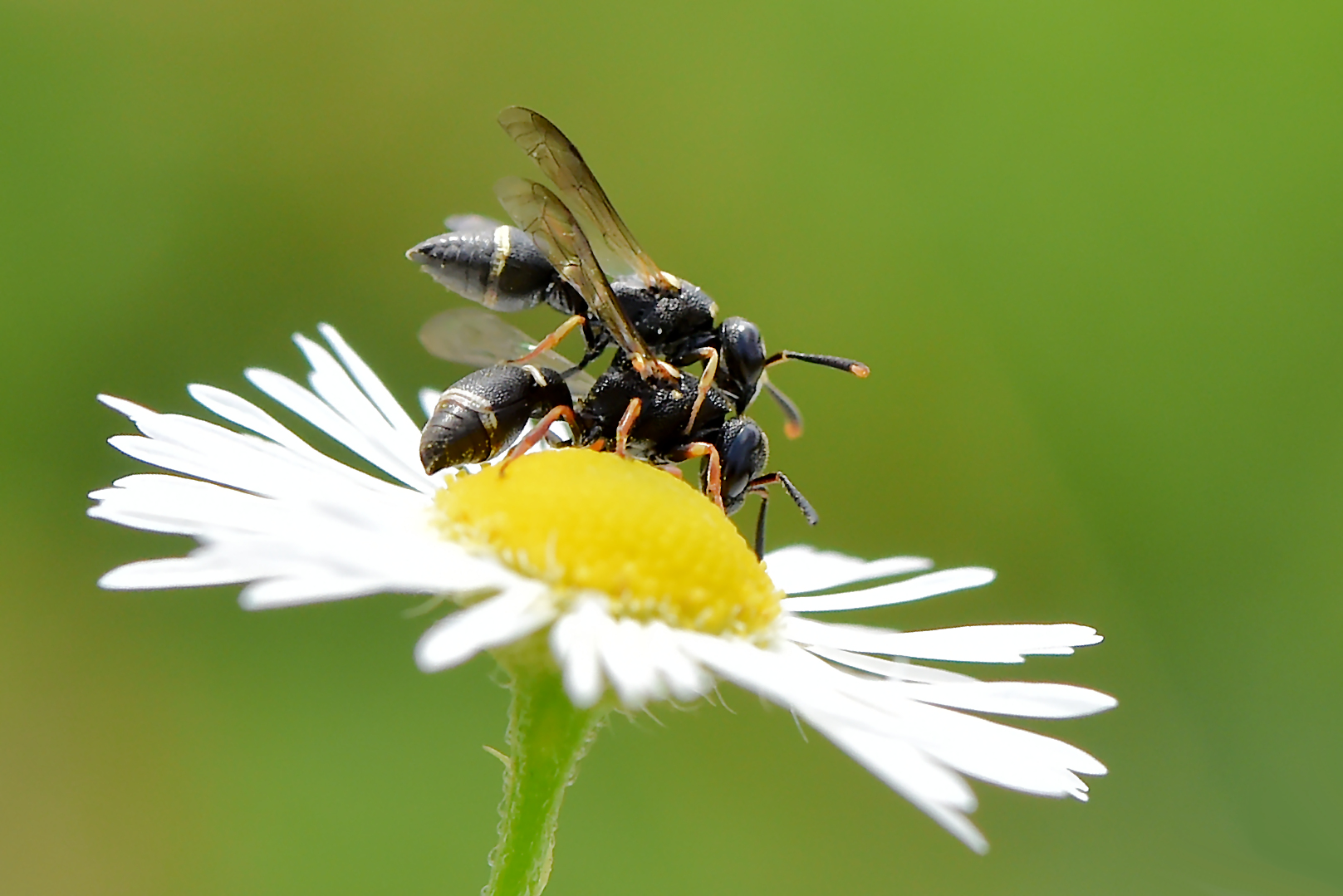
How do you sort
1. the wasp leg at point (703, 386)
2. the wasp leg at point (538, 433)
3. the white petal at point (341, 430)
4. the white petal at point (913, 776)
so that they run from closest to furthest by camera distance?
the white petal at point (913, 776) < the wasp leg at point (538, 433) < the wasp leg at point (703, 386) < the white petal at point (341, 430)

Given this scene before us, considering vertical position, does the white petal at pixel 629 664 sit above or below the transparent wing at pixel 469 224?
below

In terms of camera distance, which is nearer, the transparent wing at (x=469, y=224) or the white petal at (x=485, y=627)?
the white petal at (x=485, y=627)

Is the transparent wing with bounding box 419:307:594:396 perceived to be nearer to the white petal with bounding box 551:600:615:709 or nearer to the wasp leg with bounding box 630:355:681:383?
the wasp leg with bounding box 630:355:681:383

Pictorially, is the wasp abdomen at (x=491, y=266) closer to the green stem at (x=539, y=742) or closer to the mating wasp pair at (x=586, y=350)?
the mating wasp pair at (x=586, y=350)

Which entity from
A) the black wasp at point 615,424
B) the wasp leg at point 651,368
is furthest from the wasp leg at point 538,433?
the wasp leg at point 651,368

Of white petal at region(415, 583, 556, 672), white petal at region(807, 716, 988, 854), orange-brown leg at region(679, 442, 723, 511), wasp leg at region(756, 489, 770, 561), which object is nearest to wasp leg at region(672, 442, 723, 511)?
orange-brown leg at region(679, 442, 723, 511)

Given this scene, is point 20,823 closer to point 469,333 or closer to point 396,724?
point 396,724

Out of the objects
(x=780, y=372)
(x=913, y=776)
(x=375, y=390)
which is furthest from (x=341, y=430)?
(x=780, y=372)
